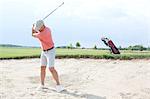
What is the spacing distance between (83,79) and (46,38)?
1.92 m

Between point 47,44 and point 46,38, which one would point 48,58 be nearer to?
point 47,44

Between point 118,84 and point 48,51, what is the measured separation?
1964 mm

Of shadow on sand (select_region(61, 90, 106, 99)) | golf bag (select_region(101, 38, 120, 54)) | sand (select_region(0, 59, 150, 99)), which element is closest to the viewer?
shadow on sand (select_region(61, 90, 106, 99))

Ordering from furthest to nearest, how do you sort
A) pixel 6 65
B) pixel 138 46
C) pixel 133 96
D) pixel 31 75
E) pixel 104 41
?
1. pixel 138 46
2. pixel 104 41
3. pixel 6 65
4. pixel 31 75
5. pixel 133 96

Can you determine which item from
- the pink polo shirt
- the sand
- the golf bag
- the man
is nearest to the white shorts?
the man

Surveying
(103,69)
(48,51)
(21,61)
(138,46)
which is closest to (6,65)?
(21,61)

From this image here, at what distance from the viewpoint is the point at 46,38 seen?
10.2 meters

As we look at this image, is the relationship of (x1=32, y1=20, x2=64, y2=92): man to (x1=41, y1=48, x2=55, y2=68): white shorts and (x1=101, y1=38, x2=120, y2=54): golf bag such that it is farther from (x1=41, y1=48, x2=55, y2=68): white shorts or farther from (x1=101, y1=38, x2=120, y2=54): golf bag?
(x1=101, y1=38, x2=120, y2=54): golf bag

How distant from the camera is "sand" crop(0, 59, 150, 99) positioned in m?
9.98

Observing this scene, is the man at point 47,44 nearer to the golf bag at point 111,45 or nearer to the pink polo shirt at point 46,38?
the pink polo shirt at point 46,38

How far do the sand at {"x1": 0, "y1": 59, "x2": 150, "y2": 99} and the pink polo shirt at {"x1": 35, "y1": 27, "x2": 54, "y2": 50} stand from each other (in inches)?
37.7

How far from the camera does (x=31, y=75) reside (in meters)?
12.4

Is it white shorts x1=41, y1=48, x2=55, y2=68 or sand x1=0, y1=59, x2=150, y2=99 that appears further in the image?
white shorts x1=41, y1=48, x2=55, y2=68

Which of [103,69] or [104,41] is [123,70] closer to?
[103,69]
